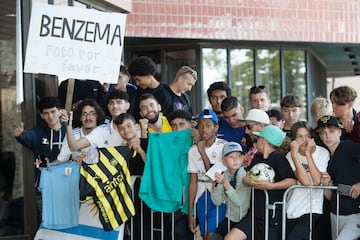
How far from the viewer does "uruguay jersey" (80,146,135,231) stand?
622 cm

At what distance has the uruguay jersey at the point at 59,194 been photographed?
20.8ft

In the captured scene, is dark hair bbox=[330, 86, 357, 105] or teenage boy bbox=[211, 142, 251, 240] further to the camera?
dark hair bbox=[330, 86, 357, 105]

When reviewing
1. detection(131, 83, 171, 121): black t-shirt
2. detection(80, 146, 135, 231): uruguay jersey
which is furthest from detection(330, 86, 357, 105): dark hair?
detection(80, 146, 135, 231): uruguay jersey

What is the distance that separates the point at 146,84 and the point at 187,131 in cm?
111

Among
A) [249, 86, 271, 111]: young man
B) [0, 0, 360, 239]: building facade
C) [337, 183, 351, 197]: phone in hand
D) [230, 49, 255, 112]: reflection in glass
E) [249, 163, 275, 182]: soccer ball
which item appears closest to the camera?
[337, 183, 351, 197]: phone in hand

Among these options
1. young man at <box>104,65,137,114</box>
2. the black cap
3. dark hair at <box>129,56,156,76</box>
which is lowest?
the black cap

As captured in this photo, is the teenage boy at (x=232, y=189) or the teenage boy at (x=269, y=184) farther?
the teenage boy at (x=232, y=189)

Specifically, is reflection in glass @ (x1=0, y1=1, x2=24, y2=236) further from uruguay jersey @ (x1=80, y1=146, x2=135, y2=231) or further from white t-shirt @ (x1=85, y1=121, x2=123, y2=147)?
uruguay jersey @ (x1=80, y1=146, x2=135, y2=231)

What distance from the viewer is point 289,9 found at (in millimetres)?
14266

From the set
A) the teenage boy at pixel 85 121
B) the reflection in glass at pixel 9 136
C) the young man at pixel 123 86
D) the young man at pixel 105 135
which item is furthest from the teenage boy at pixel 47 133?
the young man at pixel 123 86

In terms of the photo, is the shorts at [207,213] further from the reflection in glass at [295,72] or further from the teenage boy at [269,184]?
the reflection in glass at [295,72]

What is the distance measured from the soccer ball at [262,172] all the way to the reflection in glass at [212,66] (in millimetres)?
8651

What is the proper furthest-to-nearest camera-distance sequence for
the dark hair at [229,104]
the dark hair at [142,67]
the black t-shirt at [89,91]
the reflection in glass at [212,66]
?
the reflection in glass at [212,66]
the black t-shirt at [89,91]
the dark hair at [142,67]
the dark hair at [229,104]

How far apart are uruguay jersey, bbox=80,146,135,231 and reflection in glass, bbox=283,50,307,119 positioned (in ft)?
33.5
